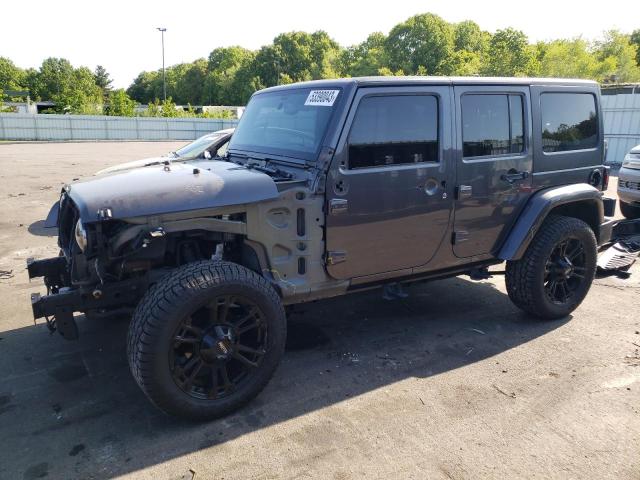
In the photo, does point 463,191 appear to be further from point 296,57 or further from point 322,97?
point 296,57

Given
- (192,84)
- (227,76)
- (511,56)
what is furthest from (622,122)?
(192,84)

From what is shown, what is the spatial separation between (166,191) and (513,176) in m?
2.80

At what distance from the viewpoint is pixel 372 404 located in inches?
131

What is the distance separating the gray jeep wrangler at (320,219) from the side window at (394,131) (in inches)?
0.4

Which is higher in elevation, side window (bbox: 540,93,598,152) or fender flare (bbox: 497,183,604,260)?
side window (bbox: 540,93,598,152)

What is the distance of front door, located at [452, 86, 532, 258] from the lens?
4.00 m

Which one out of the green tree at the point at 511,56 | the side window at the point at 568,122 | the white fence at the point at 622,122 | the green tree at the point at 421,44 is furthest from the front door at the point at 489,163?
the green tree at the point at 421,44

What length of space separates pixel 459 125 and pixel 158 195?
7.62 ft

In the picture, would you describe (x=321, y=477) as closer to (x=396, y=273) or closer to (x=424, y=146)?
(x=396, y=273)

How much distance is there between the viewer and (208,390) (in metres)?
3.13

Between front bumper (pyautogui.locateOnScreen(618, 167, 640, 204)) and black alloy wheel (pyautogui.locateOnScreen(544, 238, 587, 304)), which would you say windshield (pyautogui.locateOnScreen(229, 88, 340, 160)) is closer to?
black alloy wheel (pyautogui.locateOnScreen(544, 238, 587, 304))

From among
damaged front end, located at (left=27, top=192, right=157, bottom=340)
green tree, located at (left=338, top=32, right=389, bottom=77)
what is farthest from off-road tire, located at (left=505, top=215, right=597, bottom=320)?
green tree, located at (left=338, top=32, right=389, bottom=77)

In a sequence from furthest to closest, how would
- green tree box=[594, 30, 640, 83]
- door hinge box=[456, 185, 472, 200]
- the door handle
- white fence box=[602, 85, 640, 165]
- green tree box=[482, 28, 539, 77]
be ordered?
green tree box=[594, 30, 640, 83] → green tree box=[482, 28, 539, 77] → white fence box=[602, 85, 640, 165] → the door handle → door hinge box=[456, 185, 472, 200]

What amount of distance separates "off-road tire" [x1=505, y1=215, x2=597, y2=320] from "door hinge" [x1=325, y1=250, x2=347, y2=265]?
181 cm
